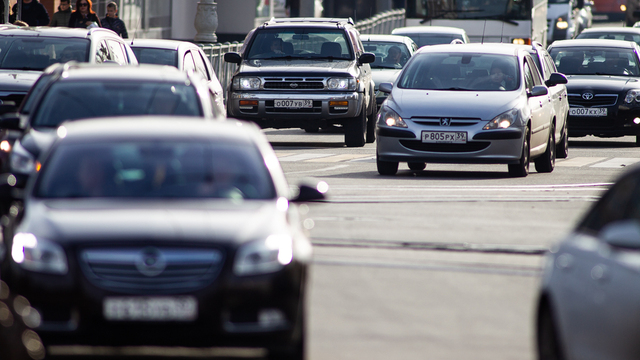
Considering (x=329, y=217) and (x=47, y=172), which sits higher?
(x=47, y=172)

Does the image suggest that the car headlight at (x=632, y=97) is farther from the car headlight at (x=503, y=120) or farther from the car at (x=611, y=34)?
the car at (x=611, y=34)

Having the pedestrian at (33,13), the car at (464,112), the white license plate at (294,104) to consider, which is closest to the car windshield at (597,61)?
the white license plate at (294,104)

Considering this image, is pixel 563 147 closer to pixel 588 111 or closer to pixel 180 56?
pixel 588 111

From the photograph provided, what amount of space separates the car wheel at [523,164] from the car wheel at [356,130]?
17.6ft

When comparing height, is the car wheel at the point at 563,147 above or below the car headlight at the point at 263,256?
below

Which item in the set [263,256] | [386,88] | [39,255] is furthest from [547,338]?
[386,88]

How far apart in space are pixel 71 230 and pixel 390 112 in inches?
410

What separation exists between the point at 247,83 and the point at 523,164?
623cm

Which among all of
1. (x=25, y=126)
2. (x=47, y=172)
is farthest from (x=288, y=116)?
(x=47, y=172)

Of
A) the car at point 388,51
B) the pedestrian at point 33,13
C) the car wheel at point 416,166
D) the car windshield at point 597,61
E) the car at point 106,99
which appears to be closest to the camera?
the car at point 106,99

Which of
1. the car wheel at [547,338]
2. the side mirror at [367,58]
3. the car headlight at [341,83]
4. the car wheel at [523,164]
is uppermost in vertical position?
the side mirror at [367,58]

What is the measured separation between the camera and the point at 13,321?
19.2ft

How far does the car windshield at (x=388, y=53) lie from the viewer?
86.9 feet

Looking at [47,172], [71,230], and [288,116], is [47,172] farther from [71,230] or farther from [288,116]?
[288,116]
